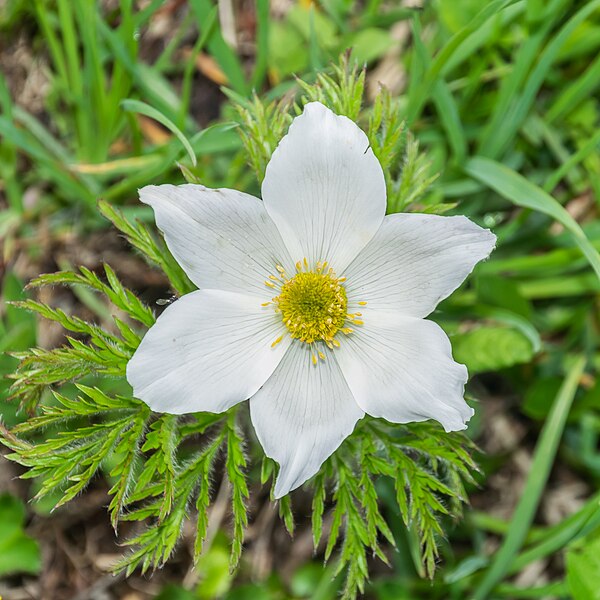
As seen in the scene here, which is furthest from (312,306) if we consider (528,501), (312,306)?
(528,501)

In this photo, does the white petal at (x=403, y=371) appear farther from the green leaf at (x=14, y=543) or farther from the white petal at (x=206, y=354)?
the green leaf at (x=14, y=543)

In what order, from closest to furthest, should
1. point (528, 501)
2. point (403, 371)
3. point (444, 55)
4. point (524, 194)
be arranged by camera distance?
point (403, 371), point (444, 55), point (524, 194), point (528, 501)

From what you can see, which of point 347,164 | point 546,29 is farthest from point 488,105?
point 347,164

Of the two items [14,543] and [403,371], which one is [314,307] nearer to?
[403,371]

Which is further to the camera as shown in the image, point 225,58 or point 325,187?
point 225,58

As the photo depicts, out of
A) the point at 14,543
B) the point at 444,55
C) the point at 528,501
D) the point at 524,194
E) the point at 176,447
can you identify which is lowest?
the point at 528,501

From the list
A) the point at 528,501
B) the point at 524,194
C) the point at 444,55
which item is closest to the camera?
the point at 444,55

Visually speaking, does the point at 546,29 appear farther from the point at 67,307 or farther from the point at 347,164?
the point at 67,307
